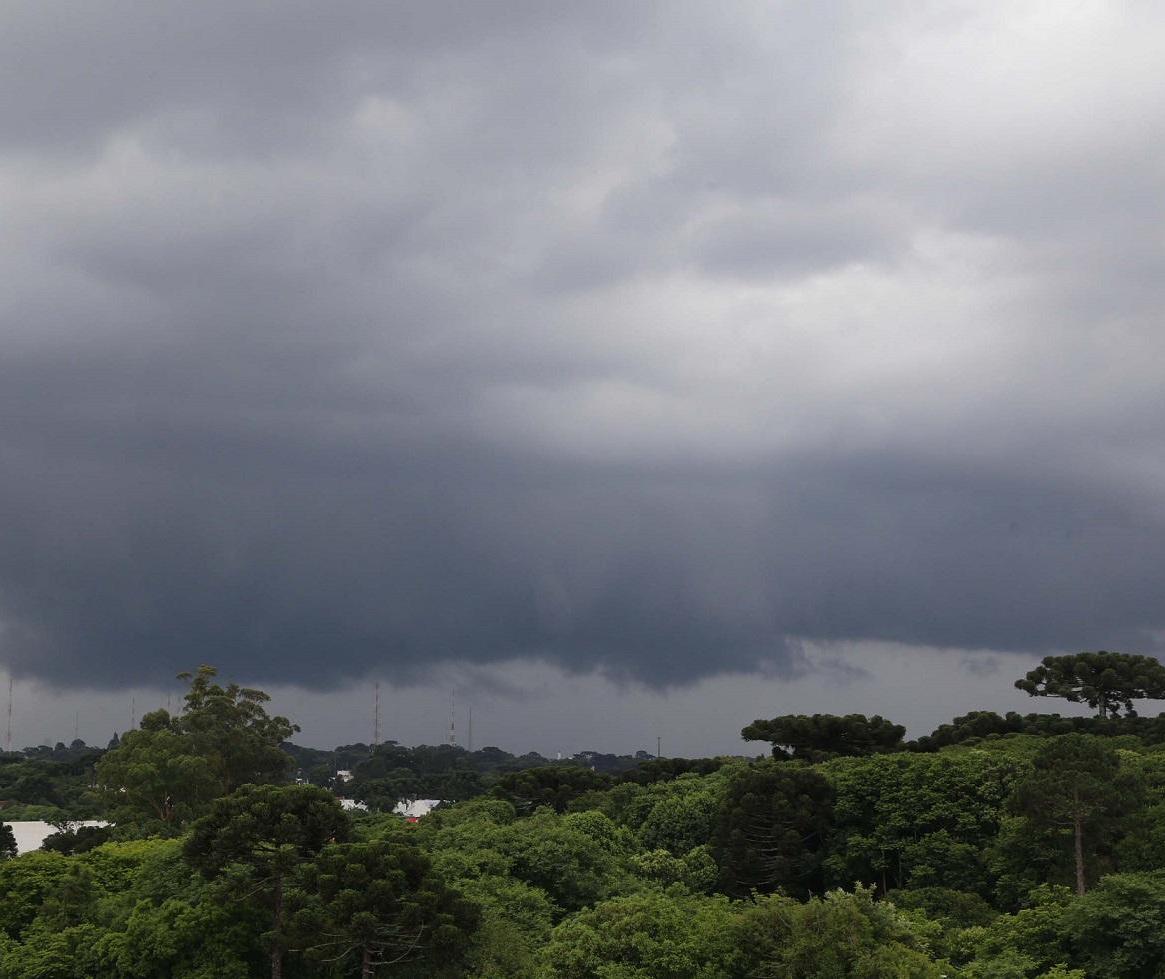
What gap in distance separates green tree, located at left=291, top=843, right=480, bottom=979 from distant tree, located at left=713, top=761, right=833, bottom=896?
2642 cm

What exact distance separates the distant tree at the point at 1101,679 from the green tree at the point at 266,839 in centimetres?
8837

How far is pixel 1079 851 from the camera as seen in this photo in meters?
59.7

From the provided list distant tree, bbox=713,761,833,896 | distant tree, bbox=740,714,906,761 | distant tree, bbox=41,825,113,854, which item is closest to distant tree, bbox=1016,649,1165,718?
distant tree, bbox=740,714,906,761

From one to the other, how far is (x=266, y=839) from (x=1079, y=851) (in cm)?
3728

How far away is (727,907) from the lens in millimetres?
51625

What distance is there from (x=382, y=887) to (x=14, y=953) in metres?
19.8

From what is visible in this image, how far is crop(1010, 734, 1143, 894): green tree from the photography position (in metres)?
59.9

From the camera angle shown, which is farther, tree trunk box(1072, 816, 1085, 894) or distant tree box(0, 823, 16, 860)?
distant tree box(0, 823, 16, 860)

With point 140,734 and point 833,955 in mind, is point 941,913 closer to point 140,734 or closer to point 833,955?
point 833,955

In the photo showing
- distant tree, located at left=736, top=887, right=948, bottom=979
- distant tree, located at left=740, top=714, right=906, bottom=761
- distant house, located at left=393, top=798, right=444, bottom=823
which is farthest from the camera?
distant house, located at left=393, top=798, right=444, bottom=823

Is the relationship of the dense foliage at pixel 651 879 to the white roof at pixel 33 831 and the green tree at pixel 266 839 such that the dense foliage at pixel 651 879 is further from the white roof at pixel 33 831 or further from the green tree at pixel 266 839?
the white roof at pixel 33 831

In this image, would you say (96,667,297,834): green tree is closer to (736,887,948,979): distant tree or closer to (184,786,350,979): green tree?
(184,786,350,979): green tree

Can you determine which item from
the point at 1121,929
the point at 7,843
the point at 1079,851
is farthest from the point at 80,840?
the point at 1121,929

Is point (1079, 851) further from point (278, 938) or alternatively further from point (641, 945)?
point (278, 938)
